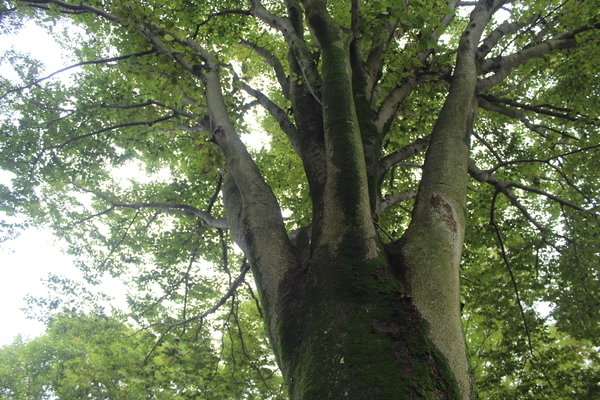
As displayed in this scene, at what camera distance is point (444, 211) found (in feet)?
7.27

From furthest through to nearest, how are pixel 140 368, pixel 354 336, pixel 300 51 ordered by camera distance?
pixel 140 368 → pixel 300 51 → pixel 354 336

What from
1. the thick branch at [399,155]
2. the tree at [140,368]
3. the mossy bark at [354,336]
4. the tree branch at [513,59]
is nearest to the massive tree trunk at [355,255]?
the mossy bark at [354,336]

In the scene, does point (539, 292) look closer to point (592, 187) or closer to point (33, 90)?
point (592, 187)

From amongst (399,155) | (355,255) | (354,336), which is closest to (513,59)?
(399,155)

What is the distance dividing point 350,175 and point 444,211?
0.66m

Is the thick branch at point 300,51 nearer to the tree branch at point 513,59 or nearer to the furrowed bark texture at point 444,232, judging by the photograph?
the furrowed bark texture at point 444,232

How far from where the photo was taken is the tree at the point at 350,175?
1749 millimetres

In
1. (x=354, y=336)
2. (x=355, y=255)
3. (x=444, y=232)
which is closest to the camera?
(x=354, y=336)

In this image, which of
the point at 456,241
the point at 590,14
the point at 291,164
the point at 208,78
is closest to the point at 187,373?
the point at 291,164

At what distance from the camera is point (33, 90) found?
650 centimetres

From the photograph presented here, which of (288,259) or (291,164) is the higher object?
(291,164)

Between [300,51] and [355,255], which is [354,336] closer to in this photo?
[355,255]

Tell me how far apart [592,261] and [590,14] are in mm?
3502

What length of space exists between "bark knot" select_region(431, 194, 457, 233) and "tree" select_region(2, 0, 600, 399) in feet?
0.04
